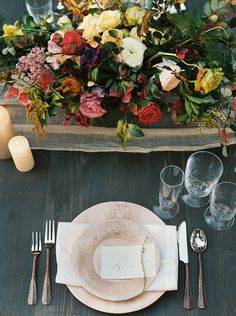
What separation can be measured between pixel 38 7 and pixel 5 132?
59cm

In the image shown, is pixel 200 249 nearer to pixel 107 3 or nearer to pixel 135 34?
pixel 135 34

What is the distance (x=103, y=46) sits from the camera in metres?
A: 1.04

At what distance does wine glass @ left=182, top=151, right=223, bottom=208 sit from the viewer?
3.80 feet

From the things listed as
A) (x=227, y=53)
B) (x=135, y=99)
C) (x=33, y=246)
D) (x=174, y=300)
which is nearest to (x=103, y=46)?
(x=135, y=99)

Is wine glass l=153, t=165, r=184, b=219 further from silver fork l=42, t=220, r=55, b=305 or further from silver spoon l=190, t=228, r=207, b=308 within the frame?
silver fork l=42, t=220, r=55, b=305

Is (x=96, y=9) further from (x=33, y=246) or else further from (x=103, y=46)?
(x=33, y=246)

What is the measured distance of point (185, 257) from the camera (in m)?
1.03

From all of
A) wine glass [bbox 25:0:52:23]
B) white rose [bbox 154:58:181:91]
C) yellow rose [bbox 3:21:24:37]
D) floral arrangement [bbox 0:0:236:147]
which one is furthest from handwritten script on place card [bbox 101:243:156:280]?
wine glass [bbox 25:0:52:23]

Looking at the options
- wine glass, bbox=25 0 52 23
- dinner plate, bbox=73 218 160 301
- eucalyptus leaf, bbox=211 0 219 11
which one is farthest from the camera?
wine glass, bbox=25 0 52 23

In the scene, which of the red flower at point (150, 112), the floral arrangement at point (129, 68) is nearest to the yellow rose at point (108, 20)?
the floral arrangement at point (129, 68)

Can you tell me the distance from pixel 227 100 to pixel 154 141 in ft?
0.83

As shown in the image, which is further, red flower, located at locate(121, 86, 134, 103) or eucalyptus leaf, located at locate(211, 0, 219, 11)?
eucalyptus leaf, located at locate(211, 0, 219, 11)

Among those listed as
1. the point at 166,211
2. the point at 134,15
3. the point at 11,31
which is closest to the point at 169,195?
the point at 166,211

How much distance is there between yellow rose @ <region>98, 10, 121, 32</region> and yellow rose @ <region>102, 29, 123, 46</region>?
0.03 meters
